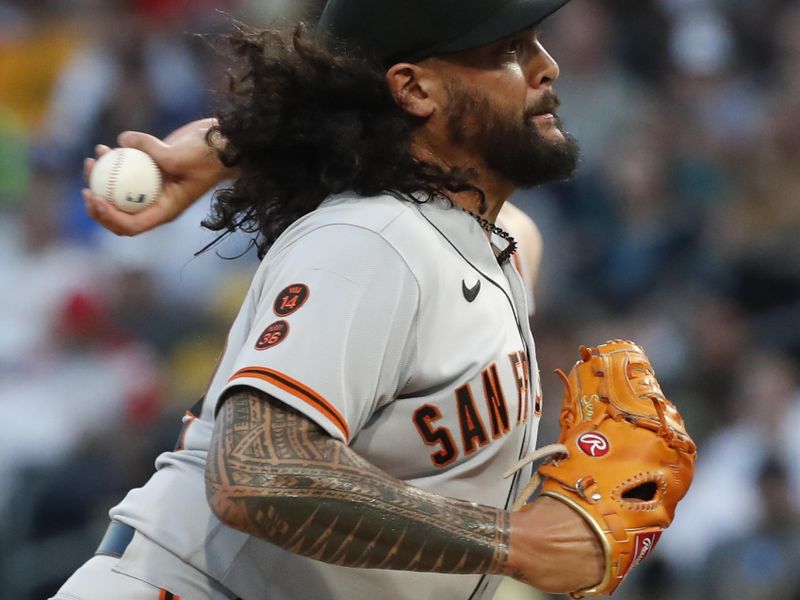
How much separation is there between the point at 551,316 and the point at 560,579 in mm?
4238

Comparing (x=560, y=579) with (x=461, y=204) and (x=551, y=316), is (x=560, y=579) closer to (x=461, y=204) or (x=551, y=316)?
(x=461, y=204)

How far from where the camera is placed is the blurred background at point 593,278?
18.4 feet

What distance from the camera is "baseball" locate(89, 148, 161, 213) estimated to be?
2.77m

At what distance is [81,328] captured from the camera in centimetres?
636

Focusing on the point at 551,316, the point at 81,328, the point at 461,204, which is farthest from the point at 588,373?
the point at 81,328

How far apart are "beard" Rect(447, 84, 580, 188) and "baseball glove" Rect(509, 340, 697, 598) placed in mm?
455

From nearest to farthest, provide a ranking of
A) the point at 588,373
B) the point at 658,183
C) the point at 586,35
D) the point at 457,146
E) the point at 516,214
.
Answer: the point at 588,373 → the point at 457,146 → the point at 516,214 → the point at 658,183 → the point at 586,35

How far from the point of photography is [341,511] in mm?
2016

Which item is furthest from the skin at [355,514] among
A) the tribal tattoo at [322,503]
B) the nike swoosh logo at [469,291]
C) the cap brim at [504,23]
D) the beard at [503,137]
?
the cap brim at [504,23]

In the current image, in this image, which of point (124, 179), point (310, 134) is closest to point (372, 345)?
point (310, 134)

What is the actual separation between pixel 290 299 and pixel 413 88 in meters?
0.68

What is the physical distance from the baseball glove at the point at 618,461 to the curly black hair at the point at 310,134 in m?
0.52

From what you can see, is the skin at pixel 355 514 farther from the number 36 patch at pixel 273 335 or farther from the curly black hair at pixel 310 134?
the curly black hair at pixel 310 134

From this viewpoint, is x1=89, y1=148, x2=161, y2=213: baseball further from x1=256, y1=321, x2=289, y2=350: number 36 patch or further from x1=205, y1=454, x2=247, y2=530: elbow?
x1=205, y1=454, x2=247, y2=530: elbow
